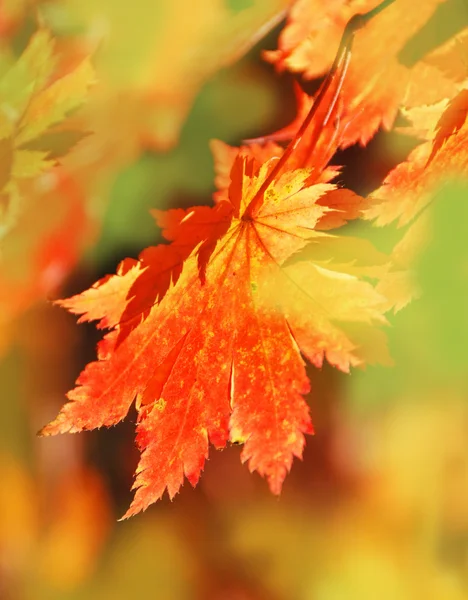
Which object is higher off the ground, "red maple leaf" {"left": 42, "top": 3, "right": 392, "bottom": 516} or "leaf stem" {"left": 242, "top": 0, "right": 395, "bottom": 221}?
"leaf stem" {"left": 242, "top": 0, "right": 395, "bottom": 221}

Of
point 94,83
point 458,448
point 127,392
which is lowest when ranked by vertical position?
point 458,448

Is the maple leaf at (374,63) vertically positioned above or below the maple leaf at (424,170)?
above

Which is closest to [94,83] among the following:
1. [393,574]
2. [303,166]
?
[303,166]

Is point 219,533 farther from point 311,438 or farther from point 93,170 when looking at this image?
point 93,170

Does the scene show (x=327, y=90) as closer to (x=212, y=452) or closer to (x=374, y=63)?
(x=374, y=63)

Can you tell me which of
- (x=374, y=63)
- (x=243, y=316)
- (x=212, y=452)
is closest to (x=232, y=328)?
(x=243, y=316)
